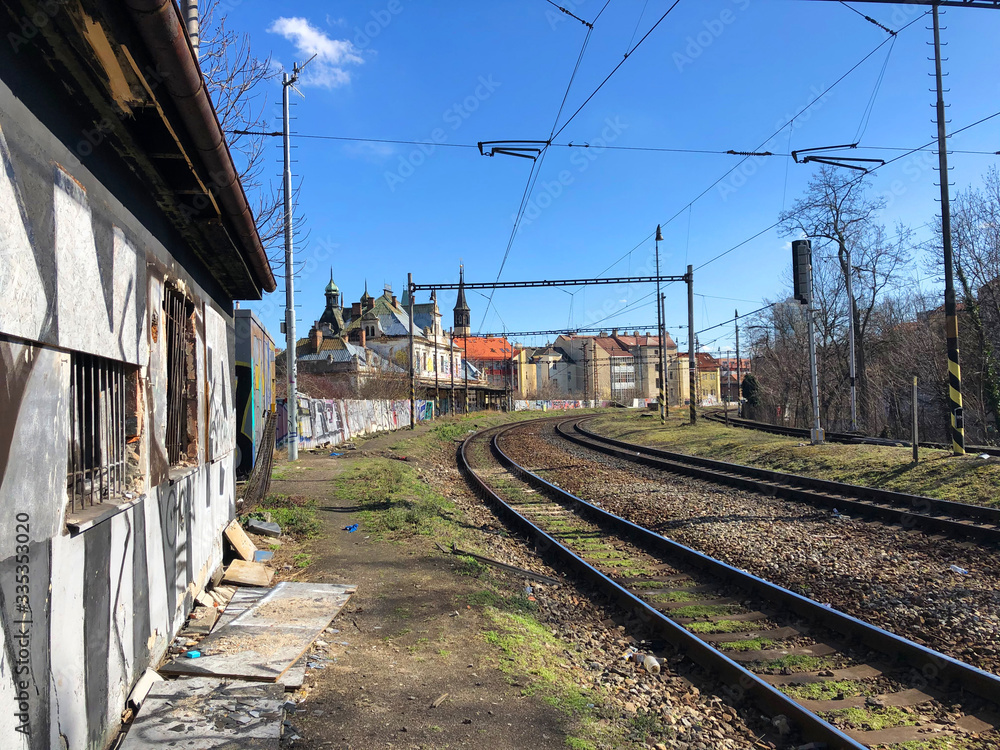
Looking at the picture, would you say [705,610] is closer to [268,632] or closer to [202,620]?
[268,632]

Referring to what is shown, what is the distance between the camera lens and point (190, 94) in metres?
3.91

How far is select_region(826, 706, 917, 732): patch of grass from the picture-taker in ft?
15.0

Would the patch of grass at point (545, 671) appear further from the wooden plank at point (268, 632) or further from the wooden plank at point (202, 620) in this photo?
the wooden plank at point (202, 620)

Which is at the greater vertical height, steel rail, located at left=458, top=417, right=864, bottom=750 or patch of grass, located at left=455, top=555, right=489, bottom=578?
patch of grass, located at left=455, top=555, right=489, bottom=578

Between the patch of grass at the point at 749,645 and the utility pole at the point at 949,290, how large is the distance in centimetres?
1103

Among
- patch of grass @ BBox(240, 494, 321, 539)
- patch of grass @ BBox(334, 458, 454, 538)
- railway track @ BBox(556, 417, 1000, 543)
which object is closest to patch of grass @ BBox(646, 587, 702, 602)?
patch of grass @ BBox(334, 458, 454, 538)

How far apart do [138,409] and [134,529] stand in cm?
81

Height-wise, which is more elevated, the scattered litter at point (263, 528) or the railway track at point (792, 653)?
the scattered litter at point (263, 528)

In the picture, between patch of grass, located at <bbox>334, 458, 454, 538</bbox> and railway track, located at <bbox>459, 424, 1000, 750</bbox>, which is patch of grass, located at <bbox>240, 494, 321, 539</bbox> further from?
railway track, located at <bbox>459, 424, 1000, 750</bbox>

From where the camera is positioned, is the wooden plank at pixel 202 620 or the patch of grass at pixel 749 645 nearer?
the wooden plank at pixel 202 620

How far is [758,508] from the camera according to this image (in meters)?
12.1

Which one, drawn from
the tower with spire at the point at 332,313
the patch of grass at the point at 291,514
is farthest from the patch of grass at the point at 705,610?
the tower with spire at the point at 332,313

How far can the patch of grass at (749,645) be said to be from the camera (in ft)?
19.7

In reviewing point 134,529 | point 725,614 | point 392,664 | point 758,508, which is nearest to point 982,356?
point 758,508
